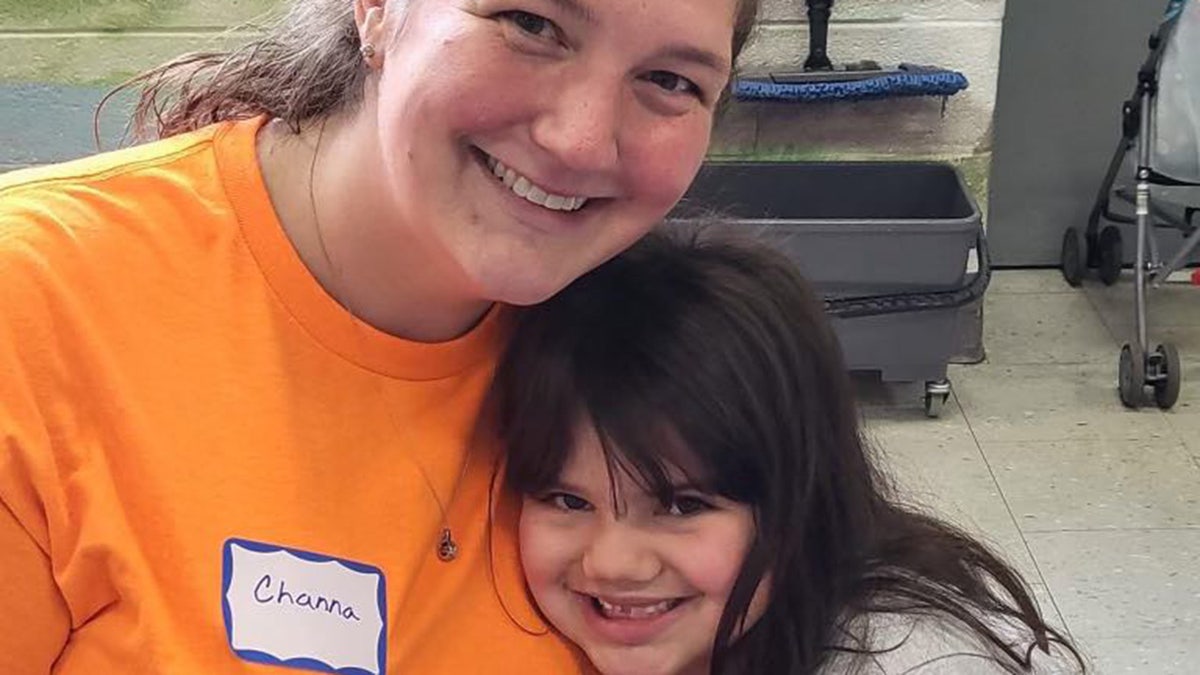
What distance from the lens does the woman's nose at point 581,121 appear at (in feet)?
2.78

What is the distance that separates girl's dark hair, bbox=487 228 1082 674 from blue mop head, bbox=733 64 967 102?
1.80 m

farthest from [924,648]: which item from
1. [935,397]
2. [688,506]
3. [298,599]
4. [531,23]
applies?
[935,397]

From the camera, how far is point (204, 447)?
3.09 ft

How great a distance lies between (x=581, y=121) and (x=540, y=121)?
27 mm

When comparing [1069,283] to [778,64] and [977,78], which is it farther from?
[778,64]

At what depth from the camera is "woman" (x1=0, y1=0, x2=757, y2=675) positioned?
86cm

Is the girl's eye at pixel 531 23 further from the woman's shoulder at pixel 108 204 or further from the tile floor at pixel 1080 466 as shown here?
the tile floor at pixel 1080 466

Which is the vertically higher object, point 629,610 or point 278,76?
point 278,76

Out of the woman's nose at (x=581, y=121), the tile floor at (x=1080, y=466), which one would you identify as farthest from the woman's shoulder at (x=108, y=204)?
the tile floor at (x=1080, y=466)

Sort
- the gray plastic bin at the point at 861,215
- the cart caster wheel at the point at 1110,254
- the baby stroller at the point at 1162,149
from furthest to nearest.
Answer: the cart caster wheel at the point at 1110,254, the baby stroller at the point at 1162,149, the gray plastic bin at the point at 861,215

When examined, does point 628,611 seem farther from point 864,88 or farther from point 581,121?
point 864,88

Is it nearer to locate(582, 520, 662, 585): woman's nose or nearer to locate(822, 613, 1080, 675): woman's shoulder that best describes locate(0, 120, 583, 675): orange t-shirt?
locate(582, 520, 662, 585): woman's nose

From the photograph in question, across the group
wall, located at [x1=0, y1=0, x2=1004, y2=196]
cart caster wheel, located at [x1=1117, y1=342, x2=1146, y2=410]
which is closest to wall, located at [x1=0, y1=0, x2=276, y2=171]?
wall, located at [x1=0, y1=0, x2=1004, y2=196]

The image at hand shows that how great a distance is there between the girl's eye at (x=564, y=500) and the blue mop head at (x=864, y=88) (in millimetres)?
1941
